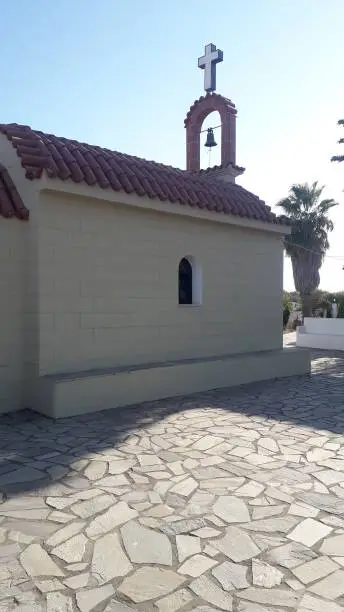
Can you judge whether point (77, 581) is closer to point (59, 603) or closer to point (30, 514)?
point (59, 603)

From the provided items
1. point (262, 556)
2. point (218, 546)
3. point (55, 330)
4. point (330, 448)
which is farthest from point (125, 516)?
point (55, 330)

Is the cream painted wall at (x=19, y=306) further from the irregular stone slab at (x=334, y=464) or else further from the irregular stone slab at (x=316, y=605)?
the irregular stone slab at (x=316, y=605)

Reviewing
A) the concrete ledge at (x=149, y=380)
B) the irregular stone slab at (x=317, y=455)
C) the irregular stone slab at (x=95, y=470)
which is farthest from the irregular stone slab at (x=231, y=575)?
the concrete ledge at (x=149, y=380)

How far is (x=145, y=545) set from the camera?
3076 millimetres

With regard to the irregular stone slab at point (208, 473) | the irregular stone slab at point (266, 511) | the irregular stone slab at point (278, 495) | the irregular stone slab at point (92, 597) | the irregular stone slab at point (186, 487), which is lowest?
the irregular stone slab at point (92, 597)

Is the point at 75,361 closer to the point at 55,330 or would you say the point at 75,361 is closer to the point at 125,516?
the point at 55,330

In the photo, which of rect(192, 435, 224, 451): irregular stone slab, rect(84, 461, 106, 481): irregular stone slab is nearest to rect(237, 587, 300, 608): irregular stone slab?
rect(84, 461, 106, 481): irregular stone slab

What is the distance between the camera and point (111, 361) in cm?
743

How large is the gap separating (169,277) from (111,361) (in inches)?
73.9

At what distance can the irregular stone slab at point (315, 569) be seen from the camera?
272 cm

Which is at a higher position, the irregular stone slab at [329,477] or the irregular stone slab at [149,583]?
the irregular stone slab at [329,477]

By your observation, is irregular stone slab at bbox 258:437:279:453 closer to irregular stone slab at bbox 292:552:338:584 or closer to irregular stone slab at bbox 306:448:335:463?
irregular stone slab at bbox 306:448:335:463

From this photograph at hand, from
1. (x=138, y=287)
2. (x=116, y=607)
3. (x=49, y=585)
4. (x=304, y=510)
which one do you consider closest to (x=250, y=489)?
(x=304, y=510)

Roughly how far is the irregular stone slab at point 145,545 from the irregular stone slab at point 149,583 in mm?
102
